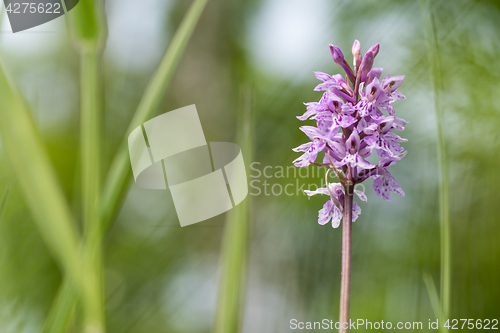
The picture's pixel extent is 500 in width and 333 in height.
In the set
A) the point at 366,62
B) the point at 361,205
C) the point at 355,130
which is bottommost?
the point at 361,205

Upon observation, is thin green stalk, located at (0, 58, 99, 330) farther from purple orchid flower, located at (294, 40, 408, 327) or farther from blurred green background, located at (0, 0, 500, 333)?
blurred green background, located at (0, 0, 500, 333)

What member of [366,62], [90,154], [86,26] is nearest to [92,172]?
[90,154]

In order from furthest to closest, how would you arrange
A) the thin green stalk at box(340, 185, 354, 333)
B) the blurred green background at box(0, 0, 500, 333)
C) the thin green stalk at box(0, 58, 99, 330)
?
the blurred green background at box(0, 0, 500, 333) → the thin green stalk at box(340, 185, 354, 333) → the thin green stalk at box(0, 58, 99, 330)

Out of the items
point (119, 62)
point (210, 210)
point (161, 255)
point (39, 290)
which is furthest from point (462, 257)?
point (119, 62)

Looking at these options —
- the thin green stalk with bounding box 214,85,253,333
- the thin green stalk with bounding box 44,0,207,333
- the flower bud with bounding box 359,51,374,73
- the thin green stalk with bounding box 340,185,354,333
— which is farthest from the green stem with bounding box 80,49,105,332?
the flower bud with bounding box 359,51,374,73

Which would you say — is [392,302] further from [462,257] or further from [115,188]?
[115,188]

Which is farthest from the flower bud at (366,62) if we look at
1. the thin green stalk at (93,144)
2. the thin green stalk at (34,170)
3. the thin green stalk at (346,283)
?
the thin green stalk at (34,170)

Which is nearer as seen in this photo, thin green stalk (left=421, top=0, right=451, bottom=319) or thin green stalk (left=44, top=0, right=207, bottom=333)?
thin green stalk (left=44, top=0, right=207, bottom=333)

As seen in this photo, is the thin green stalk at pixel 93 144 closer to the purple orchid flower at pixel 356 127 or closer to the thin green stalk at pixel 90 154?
the thin green stalk at pixel 90 154

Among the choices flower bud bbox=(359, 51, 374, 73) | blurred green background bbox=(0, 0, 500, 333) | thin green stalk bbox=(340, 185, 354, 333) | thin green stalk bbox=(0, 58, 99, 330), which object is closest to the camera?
thin green stalk bbox=(0, 58, 99, 330)

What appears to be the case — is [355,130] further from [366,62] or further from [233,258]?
[233,258]
